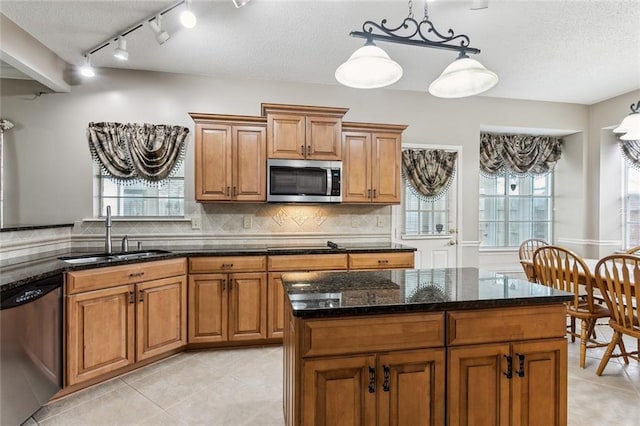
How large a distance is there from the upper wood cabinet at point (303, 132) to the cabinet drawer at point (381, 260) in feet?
3.55

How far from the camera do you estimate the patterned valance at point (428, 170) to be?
432 cm

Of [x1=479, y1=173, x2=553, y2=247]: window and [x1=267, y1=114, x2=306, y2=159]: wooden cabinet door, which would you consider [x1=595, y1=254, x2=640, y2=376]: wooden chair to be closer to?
[x1=479, y1=173, x2=553, y2=247]: window

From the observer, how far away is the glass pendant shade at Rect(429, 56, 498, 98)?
1789 mm

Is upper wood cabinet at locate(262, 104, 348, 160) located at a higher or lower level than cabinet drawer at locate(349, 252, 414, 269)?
higher

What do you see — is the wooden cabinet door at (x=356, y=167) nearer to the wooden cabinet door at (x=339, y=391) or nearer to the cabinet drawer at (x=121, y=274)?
the cabinet drawer at (x=121, y=274)

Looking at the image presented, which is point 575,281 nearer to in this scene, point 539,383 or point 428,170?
point 539,383

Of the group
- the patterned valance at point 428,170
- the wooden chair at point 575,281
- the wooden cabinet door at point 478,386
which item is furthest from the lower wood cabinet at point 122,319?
the wooden chair at point 575,281

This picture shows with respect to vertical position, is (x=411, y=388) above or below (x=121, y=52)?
below

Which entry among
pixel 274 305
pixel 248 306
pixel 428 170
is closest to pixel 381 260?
pixel 274 305

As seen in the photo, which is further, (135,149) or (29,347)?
(135,149)

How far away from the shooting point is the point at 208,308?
3.19 m

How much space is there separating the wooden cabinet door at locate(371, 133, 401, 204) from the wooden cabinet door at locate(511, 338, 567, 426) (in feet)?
7.80

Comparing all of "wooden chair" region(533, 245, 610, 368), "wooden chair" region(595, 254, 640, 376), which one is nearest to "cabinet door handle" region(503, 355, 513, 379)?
"wooden chair" region(595, 254, 640, 376)

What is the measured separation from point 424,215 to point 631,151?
2.85 metres
